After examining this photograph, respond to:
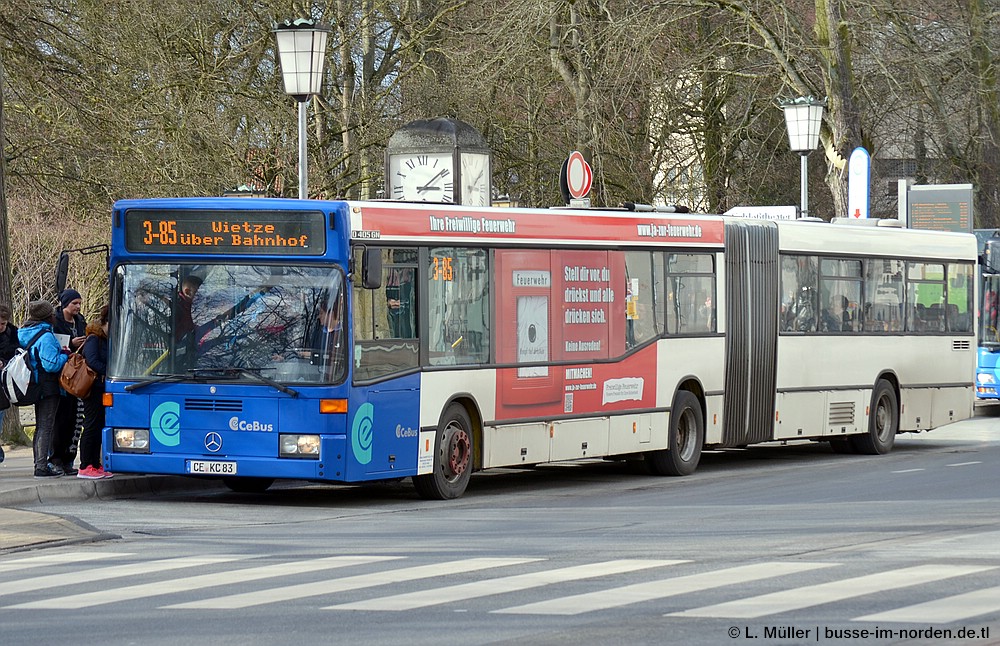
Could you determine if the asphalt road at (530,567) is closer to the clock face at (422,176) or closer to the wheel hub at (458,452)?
the wheel hub at (458,452)

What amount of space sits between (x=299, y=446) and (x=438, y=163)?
34.7 ft

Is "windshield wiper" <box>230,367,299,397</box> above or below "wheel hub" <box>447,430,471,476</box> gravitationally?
above

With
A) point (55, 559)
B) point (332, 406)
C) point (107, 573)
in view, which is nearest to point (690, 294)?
point (332, 406)

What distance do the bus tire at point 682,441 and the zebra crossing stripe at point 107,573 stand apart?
8.13m

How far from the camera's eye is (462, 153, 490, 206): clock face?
83.5 feet

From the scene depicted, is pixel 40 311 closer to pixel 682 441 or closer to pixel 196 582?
pixel 196 582

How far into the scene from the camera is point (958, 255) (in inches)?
963

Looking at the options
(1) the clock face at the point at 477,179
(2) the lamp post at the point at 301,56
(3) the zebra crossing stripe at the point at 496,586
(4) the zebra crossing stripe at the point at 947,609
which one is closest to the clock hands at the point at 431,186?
(1) the clock face at the point at 477,179

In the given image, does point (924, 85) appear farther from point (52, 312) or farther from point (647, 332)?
point (52, 312)

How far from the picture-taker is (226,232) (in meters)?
15.2

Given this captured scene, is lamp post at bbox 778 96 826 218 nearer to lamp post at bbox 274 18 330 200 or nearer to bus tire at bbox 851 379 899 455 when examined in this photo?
bus tire at bbox 851 379 899 455

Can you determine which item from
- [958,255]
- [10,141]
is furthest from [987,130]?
[10,141]

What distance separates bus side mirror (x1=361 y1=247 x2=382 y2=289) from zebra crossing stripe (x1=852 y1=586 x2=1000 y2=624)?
6512 millimetres

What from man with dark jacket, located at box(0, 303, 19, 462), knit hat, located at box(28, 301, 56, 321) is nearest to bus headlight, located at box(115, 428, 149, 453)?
knit hat, located at box(28, 301, 56, 321)
